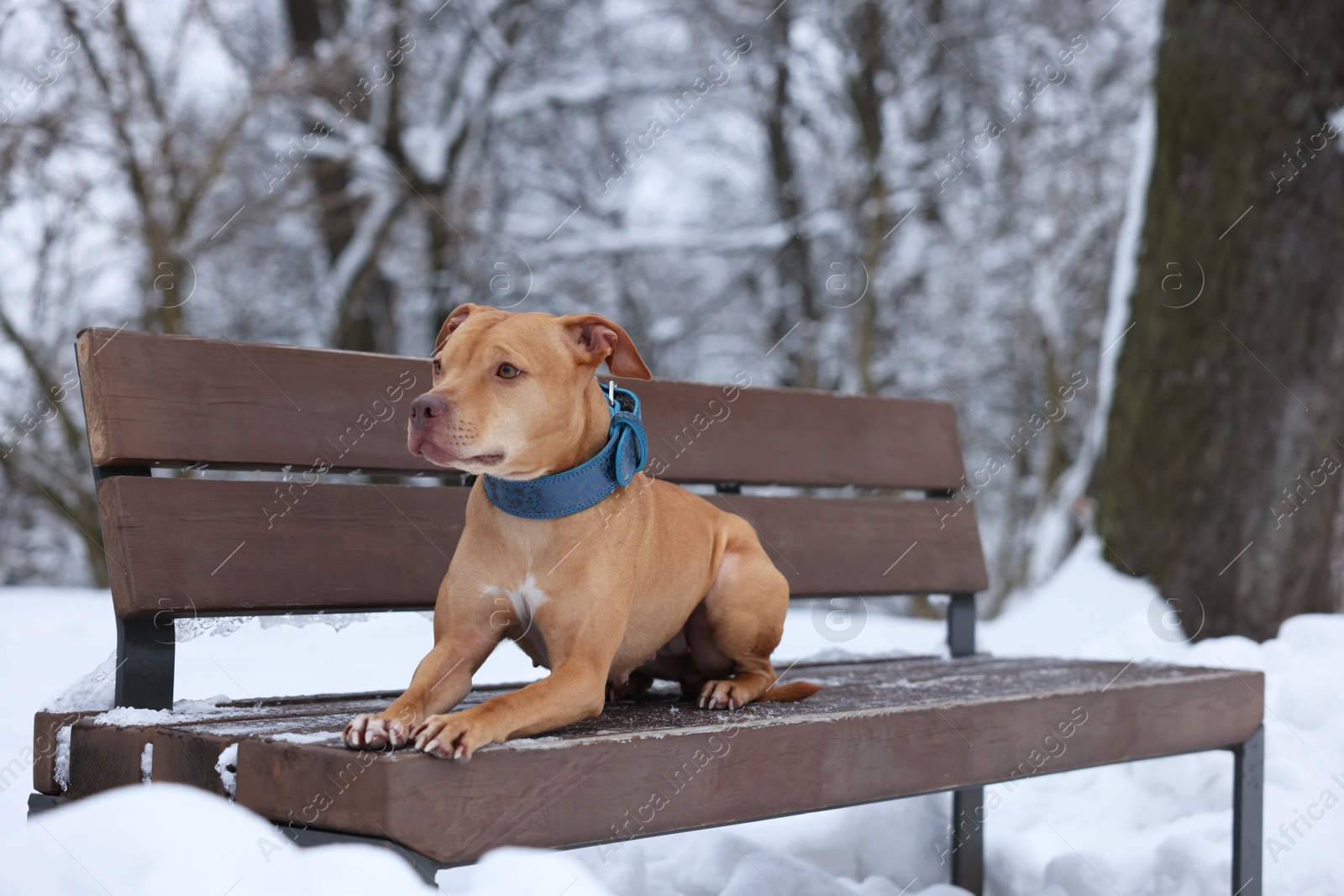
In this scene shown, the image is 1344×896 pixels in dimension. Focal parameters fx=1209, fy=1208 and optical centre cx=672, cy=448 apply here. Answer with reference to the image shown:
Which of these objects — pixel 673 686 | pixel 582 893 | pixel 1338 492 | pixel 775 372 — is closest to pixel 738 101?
pixel 775 372

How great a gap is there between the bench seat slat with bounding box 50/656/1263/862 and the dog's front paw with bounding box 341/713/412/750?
0.10 feet

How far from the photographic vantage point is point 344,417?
110 inches

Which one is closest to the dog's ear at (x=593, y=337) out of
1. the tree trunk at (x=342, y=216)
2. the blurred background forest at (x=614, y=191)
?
the blurred background forest at (x=614, y=191)

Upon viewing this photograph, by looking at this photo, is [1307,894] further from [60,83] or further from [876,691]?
[60,83]

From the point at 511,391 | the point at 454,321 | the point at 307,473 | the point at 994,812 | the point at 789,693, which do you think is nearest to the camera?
the point at 511,391

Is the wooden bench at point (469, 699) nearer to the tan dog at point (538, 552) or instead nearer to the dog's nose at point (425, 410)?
the tan dog at point (538, 552)

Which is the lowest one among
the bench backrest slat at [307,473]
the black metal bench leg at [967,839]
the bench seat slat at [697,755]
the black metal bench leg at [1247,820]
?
the black metal bench leg at [967,839]

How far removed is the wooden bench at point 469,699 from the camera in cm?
185

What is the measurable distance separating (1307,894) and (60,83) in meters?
8.21

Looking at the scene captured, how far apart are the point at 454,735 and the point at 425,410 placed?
56 centimetres

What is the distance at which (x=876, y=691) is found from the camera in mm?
Answer: 2803

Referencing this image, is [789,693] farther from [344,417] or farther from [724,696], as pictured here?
[344,417]

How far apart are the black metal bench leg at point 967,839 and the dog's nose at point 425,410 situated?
2.44 m

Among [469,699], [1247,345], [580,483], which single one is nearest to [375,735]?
[580,483]
